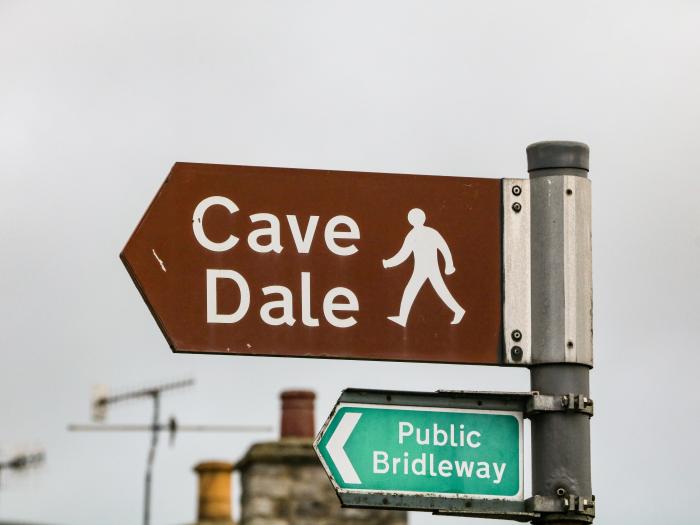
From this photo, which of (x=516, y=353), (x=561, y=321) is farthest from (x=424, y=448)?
(x=561, y=321)

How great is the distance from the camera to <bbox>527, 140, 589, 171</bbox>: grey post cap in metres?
5.25

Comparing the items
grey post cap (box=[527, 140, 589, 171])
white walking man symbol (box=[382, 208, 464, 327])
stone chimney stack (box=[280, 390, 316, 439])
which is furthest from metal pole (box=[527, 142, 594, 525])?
stone chimney stack (box=[280, 390, 316, 439])

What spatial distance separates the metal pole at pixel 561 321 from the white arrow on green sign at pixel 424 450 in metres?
0.08

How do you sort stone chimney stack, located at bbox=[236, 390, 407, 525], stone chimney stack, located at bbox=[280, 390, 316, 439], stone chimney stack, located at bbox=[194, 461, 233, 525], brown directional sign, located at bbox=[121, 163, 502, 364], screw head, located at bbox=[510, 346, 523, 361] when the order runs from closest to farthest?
brown directional sign, located at bbox=[121, 163, 502, 364], screw head, located at bbox=[510, 346, 523, 361], stone chimney stack, located at bbox=[236, 390, 407, 525], stone chimney stack, located at bbox=[280, 390, 316, 439], stone chimney stack, located at bbox=[194, 461, 233, 525]

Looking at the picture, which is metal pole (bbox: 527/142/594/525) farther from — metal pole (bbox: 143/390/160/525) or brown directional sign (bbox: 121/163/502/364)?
metal pole (bbox: 143/390/160/525)

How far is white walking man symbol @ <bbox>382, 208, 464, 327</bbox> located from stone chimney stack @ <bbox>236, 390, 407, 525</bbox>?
8114mm

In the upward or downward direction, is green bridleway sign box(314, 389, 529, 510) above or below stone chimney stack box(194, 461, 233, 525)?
below

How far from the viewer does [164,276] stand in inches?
199

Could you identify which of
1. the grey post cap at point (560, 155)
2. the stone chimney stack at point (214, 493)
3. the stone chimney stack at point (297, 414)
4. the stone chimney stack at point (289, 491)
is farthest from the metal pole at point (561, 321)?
the stone chimney stack at point (214, 493)

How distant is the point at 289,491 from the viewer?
13.4 m

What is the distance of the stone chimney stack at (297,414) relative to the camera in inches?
546

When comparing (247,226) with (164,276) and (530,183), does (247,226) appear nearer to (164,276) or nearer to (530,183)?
(164,276)

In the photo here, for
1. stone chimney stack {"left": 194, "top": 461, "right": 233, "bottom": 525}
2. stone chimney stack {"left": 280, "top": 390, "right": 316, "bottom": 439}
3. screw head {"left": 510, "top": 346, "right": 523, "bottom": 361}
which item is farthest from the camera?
stone chimney stack {"left": 194, "top": 461, "right": 233, "bottom": 525}

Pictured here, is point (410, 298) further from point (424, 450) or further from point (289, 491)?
point (289, 491)
